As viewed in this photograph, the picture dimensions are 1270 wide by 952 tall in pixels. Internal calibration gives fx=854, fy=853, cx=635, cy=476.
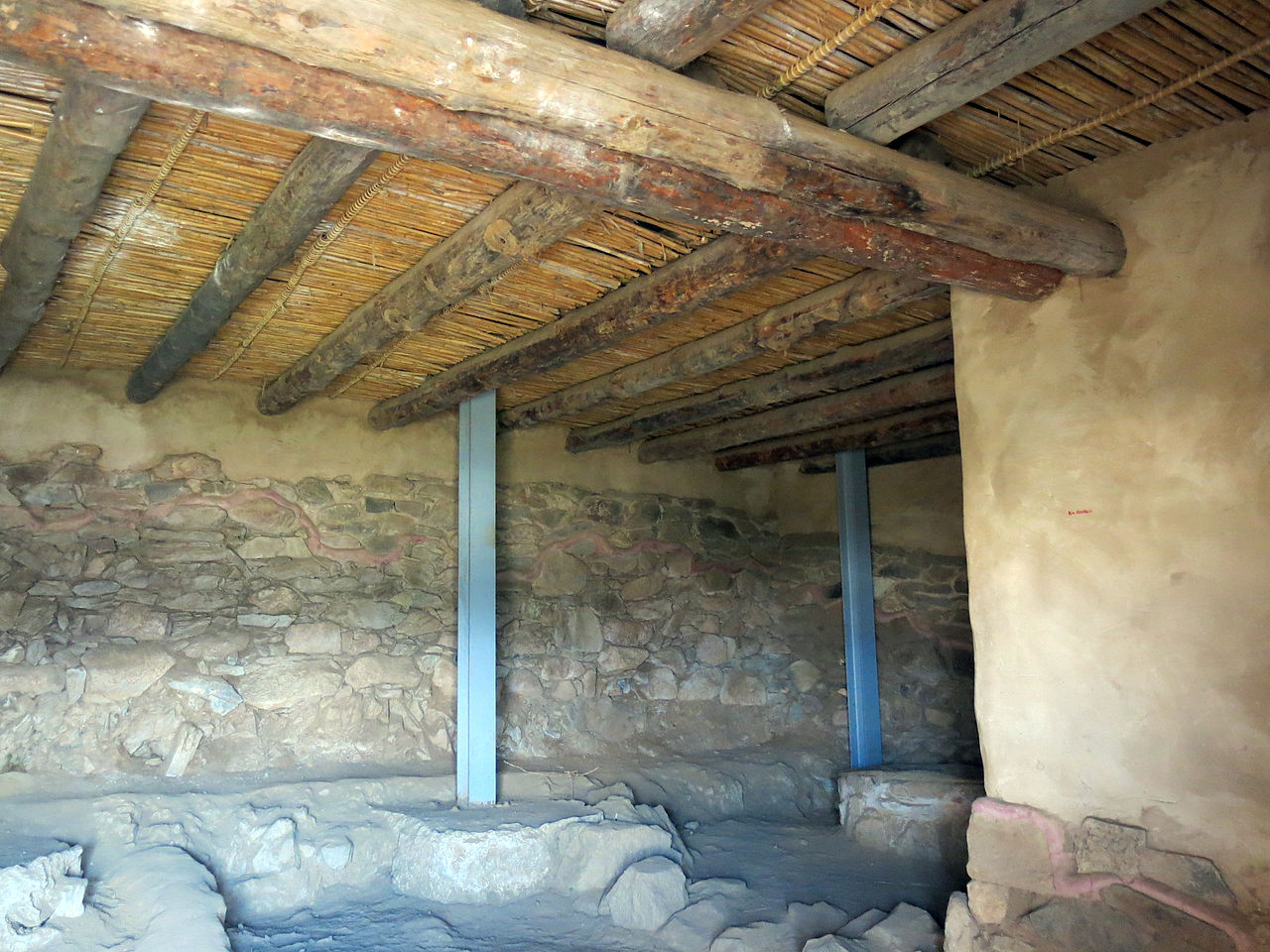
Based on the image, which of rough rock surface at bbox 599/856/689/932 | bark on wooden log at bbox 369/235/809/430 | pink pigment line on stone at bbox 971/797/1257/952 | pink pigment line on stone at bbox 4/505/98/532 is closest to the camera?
pink pigment line on stone at bbox 971/797/1257/952

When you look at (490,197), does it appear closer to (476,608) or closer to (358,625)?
(476,608)

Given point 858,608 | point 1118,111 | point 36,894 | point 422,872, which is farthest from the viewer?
point 858,608

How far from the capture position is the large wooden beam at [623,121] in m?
1.19

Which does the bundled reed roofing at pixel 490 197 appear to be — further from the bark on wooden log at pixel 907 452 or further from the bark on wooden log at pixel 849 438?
the bark on wooden log at pixel 907 452

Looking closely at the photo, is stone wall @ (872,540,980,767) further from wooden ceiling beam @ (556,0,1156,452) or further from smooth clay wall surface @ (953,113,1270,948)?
wooden ceiling beam @ (556,0,1156,452)

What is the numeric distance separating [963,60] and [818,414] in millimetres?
2570

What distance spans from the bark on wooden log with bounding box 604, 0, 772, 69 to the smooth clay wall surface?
1.10 meters

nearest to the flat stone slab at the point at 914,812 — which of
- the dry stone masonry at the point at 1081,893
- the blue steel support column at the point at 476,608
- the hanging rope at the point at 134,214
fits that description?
the blue steel support column at the point at 476,608

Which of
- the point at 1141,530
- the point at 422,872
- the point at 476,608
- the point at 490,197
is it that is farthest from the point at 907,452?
the point at 490,197

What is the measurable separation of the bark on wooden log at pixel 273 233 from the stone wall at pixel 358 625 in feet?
3.43

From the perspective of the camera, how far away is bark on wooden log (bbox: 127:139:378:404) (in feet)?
5.75

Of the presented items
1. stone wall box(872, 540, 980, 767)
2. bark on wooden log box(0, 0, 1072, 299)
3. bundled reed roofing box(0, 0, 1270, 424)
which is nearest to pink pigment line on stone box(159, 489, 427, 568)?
bundled reed roofing box(0, 0, 1270, 424)

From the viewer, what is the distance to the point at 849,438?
14.7 feet

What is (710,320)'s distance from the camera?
116 inches
